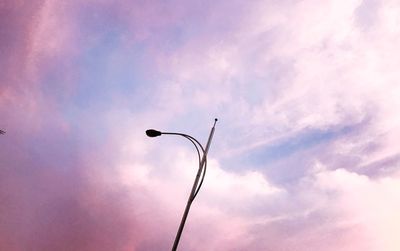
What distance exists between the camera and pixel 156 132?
19.9 m

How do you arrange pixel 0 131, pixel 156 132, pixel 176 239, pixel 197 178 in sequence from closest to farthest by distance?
pixel 176 239 → pixel 197 178 → pixel 156 132 → pixel 0 131

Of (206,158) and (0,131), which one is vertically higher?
(0,131)

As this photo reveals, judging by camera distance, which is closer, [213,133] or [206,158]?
[206,158]

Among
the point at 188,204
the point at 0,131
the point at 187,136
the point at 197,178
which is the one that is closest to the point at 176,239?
the point at 188,204

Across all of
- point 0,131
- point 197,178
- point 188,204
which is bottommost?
point 188,204

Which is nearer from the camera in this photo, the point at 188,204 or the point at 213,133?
the point at 188,204

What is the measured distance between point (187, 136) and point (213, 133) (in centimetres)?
164

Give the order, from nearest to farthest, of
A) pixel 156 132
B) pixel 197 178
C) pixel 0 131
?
pixel 197 178, pixel 156 132, pixel 0 131

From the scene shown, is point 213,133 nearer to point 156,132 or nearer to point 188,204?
point 156,132

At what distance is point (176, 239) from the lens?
1619 cm

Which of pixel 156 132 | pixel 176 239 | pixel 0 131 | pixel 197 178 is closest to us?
pixel 176 239

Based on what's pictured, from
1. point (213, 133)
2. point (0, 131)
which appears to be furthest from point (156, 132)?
point (0, 131)

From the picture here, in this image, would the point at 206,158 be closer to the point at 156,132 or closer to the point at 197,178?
the point at 197,178

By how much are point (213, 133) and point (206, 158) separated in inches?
95.6
